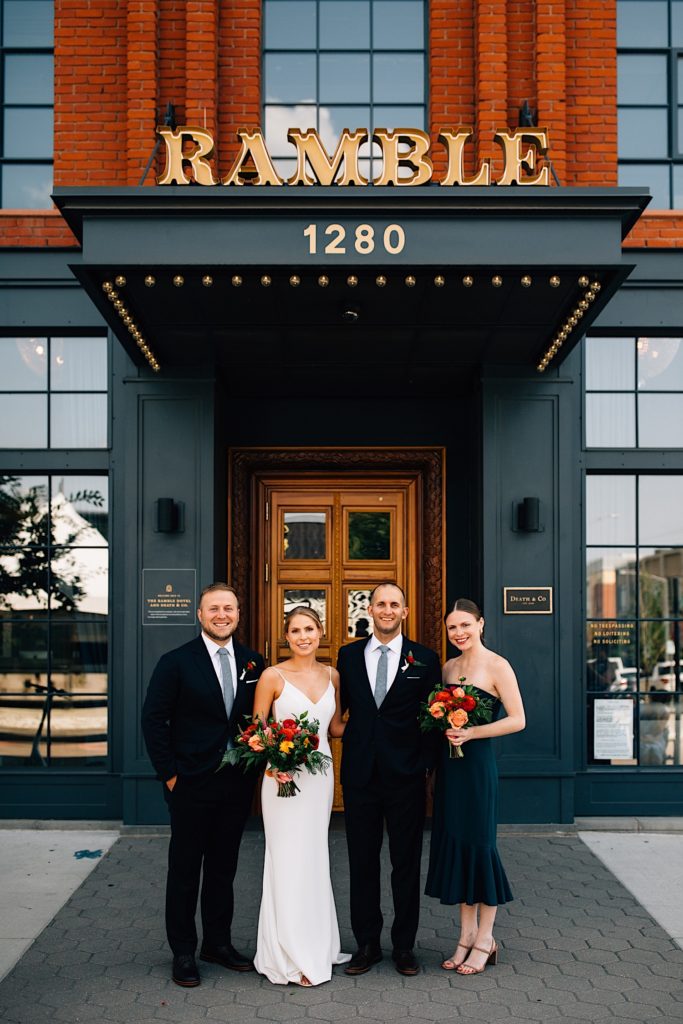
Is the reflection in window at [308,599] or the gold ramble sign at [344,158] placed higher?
the gold ramble sign at [344,158]

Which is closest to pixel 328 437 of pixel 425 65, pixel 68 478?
pixel 68 478

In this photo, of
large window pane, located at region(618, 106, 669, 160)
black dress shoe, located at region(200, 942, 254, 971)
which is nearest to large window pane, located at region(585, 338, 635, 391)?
large window pane, located at region(618, 106, 669, 160)

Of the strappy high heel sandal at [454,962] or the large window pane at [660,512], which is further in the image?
the large window pane at [660,512]

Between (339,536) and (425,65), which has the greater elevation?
(425,65)

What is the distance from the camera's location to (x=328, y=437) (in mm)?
8266

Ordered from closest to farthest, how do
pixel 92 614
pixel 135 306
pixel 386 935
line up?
1. pixel 386 935
2. pixel 135 306
3. pixel 92 614

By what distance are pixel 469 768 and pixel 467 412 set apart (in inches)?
166

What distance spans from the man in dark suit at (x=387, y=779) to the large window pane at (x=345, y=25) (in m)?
5.86

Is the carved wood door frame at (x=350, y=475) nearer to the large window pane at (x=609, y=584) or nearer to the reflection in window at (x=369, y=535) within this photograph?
the reflection in window at (x=369, y=535)

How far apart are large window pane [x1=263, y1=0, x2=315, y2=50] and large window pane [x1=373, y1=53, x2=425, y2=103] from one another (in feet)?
2.20

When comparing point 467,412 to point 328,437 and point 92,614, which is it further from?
point 92,614

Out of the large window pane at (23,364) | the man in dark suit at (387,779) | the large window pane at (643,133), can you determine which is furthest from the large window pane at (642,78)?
the man in dark suit at (387,779)

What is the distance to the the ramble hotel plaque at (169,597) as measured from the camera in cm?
759

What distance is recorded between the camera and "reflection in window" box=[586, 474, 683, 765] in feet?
26.3
